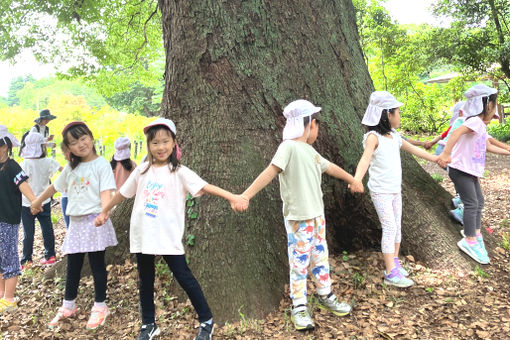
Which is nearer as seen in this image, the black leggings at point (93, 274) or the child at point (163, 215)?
the child at point (163, 215)

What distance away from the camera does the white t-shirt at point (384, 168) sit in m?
3.31

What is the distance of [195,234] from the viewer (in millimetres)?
3297

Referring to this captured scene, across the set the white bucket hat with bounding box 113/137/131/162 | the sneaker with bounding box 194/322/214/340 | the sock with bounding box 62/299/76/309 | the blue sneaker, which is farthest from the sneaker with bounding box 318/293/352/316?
the white bucket hat with bounding box 113/137/131/162

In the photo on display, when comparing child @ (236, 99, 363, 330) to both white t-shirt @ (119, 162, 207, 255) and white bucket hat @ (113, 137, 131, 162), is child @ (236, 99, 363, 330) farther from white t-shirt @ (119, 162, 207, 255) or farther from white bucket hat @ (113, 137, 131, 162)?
white bucket hat @ (113, 137, 131, 162)

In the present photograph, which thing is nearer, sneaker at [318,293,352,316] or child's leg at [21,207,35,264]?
sneaker at [318,293,352,316]

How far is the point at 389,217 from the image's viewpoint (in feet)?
10.8

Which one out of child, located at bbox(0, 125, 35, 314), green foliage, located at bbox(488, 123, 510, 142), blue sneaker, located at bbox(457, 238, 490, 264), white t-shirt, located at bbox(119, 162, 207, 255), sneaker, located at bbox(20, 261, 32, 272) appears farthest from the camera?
green foliage, located at bbox(488, 123, 510, 142)

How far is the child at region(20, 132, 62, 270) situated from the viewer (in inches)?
200

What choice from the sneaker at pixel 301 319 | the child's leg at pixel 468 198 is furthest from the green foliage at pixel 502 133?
the sneaker at pixel 301 319

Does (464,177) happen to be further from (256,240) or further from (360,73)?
(256,240)

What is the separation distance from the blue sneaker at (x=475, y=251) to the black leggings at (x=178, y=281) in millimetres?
2622

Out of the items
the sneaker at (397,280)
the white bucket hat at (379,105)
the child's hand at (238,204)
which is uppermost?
the white bucket hat at (379,105)

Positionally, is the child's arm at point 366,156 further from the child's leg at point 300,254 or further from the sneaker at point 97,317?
the sneaker at point 97,317

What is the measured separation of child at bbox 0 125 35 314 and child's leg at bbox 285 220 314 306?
8.87 feet
